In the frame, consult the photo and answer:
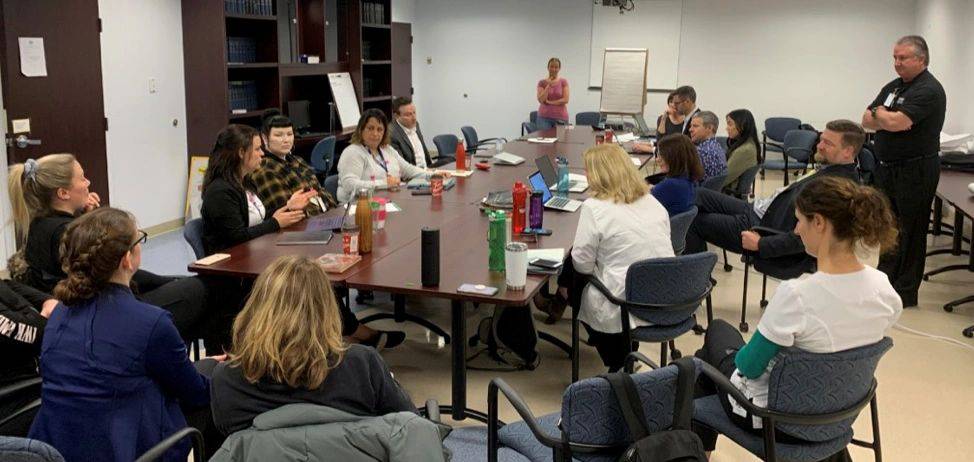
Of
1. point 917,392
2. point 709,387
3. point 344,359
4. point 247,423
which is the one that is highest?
point 344,359

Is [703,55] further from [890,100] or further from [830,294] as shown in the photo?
[830,294]

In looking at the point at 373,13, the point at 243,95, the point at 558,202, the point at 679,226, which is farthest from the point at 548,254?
the point at 373,13

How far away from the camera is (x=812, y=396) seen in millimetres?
2359

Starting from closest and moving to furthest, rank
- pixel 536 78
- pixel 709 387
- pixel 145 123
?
pixel 709 387 < pixel 145 123 < pixel 536 78

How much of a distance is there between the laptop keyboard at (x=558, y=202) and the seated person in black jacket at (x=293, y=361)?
2.60 m

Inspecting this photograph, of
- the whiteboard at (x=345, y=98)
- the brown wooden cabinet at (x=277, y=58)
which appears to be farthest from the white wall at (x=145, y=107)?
the whiteboard at (x=345, y=98)

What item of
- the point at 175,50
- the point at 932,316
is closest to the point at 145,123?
the point at 175,50

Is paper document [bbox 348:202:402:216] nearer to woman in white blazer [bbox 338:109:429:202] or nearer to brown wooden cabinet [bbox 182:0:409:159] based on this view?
woman in white blazer [bbox 338:109:429:202]

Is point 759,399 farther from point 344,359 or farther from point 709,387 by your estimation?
point 344,359

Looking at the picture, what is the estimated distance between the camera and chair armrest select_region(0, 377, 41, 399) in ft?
8.31

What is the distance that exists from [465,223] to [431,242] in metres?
1.15

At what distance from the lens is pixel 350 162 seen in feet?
17.4

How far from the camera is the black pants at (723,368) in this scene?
254 centimetres

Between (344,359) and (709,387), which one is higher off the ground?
(344,359)
